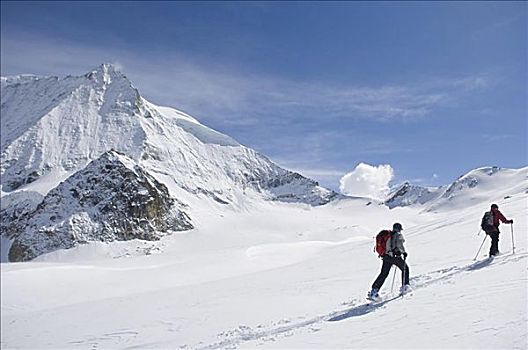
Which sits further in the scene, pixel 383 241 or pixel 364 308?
pixel 383 241

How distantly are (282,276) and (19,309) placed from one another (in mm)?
14323

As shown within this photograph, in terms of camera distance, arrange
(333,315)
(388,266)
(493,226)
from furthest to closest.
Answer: (493,226), (388,266), (333,315)

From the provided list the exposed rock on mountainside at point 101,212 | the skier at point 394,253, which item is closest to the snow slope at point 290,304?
the skier at point 394,253

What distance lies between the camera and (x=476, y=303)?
10.8 meters

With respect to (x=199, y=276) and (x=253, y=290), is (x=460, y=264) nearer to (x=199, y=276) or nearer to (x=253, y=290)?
(x=253, y=290)

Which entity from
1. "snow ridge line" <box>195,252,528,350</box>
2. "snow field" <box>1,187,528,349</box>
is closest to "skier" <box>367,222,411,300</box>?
"snow ridge line" <box>195,252,528,350</box>

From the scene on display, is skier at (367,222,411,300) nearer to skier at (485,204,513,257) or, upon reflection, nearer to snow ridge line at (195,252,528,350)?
snow ridge line at (195,252,528,350)

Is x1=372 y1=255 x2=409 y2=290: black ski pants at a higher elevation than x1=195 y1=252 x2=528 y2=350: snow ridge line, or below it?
higher

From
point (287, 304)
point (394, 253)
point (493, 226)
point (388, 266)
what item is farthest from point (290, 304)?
point (493, 226)

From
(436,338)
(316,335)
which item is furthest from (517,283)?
(316,335)

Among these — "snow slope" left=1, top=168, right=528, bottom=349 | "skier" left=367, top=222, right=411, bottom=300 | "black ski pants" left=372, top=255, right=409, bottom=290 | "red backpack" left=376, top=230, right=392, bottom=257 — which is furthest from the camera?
"red backpack" left=376, top=230, right=392, bottom=257

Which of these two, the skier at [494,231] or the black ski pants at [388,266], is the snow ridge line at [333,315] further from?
the skier at [494,231]

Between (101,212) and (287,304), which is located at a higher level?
(101,212)

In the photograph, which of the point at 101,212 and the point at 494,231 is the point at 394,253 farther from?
the point at 101,212
